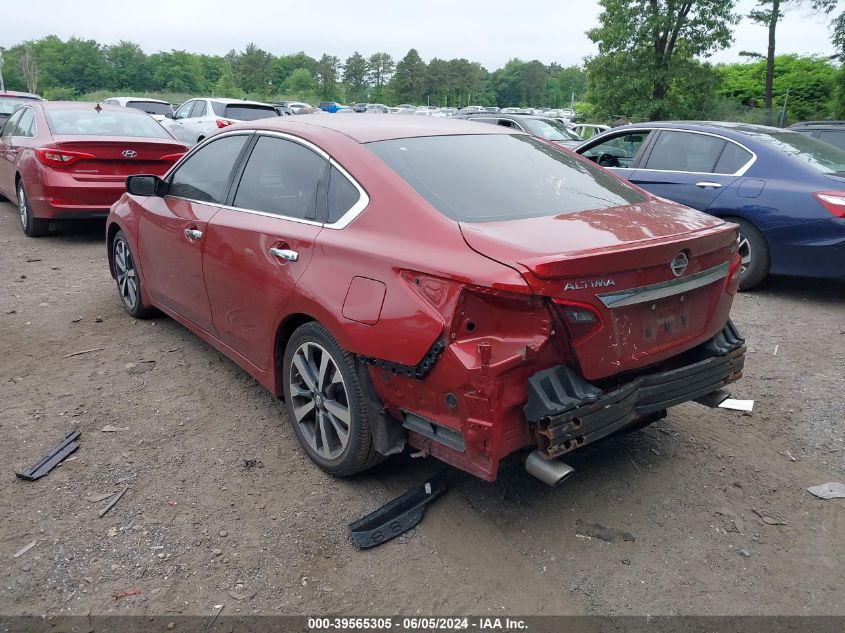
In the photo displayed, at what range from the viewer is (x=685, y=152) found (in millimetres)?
7031

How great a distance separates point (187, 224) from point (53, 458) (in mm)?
1548

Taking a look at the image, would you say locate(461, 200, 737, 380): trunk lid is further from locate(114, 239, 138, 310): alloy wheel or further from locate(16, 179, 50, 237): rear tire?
locate(16, 179, 50, 237): rear tire

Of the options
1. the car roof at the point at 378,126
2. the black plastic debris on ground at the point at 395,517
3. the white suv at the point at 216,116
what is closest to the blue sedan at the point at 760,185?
the car roof at the point at 378,126

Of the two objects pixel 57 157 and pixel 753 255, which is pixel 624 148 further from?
pixel 57 157

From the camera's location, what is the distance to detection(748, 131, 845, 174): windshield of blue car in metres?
6.29

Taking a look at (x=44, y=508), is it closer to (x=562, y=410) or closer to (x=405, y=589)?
(x=405, y=589)

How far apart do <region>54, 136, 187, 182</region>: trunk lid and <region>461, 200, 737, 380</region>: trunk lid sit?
6.19 m

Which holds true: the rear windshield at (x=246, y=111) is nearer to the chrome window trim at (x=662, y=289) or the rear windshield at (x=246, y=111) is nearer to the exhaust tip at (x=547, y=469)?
the chrome window trim at (x=662, y=289)

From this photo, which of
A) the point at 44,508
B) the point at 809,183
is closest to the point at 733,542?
the point at 44,508

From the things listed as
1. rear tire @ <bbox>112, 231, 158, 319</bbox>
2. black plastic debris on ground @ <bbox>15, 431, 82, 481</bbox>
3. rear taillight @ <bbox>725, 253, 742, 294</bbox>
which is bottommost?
black plastic debris on ground @ <bbox>15, 431, 82, 481</bbox>

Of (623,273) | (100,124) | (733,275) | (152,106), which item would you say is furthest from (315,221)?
(152,106)

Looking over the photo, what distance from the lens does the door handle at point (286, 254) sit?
128 inches

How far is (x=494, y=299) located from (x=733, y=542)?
59.5 inches

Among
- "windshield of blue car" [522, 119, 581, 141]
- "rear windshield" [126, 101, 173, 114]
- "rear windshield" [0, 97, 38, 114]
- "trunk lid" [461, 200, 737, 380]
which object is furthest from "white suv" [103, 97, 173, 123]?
"trunk lid" [461, 200, 737, 380]
